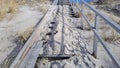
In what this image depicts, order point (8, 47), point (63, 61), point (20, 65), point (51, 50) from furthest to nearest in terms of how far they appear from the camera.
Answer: point (8, 47), point (51, 50), point (63, 61), point (20, 65)

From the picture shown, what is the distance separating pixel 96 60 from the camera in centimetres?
521

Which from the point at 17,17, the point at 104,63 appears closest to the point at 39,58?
the point at 104,63

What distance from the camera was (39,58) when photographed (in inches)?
207

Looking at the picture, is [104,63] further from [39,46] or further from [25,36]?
[25,36]

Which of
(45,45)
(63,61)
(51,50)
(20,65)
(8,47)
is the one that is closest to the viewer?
(20,65)

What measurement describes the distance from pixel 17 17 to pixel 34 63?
22.7 feet

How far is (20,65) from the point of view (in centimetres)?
466

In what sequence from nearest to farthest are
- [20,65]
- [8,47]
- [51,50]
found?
1. [20,65]
2. [51,50]
3. [8,47]

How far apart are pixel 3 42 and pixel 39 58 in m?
2.15

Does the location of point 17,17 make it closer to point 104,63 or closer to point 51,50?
point 51,50

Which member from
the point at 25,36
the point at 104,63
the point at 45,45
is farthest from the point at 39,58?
the point at 25,36

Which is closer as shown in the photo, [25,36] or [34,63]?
[34,63]

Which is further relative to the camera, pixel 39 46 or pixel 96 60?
pixel 39 46

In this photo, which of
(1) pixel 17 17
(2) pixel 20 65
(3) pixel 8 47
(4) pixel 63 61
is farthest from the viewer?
(1) pixel 17 17
